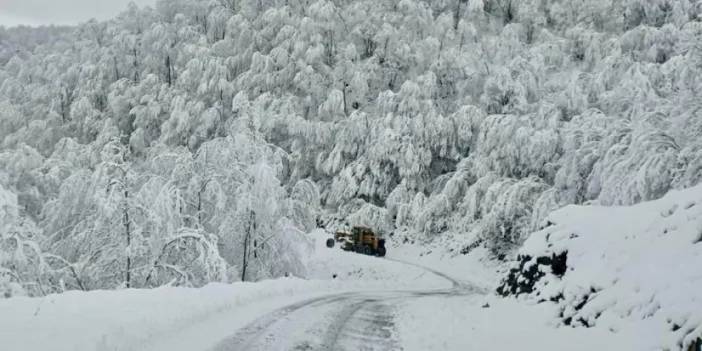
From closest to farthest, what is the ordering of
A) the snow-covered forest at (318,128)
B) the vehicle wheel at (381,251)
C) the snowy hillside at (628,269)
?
1. the snowy hillside at (628,269)
2. the snow-covered forest at (318,128)
3. the vehicle wheel at (381,251)

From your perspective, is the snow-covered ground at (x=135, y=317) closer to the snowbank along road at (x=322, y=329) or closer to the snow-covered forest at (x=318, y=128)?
the snowbank along road at (x=322, y=329)

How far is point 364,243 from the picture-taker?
1400 inches

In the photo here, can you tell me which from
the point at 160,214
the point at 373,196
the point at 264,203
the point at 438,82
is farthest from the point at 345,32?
the point at 160,214

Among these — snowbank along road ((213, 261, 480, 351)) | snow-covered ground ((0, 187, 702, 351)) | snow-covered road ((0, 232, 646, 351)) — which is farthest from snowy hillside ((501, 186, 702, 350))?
snowbank along road ((213, 261, 480, 351))

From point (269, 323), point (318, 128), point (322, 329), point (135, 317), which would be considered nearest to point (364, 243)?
point (318, 128)

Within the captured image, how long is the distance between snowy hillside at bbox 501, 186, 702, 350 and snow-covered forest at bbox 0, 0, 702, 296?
5.17 m

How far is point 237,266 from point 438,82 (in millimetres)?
24444

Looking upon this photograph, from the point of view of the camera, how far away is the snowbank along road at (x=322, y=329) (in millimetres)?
9227

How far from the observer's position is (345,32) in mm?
48938

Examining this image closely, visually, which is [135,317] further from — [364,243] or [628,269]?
[364,243]

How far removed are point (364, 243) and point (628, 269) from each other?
89.1 feet

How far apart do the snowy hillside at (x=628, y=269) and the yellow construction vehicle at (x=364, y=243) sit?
2276 cm

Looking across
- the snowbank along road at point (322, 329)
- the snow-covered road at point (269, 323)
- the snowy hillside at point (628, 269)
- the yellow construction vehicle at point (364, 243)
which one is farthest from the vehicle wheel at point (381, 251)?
the snowy hillside at point (628, 269)

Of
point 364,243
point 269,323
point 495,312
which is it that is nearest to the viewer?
point 269,323
